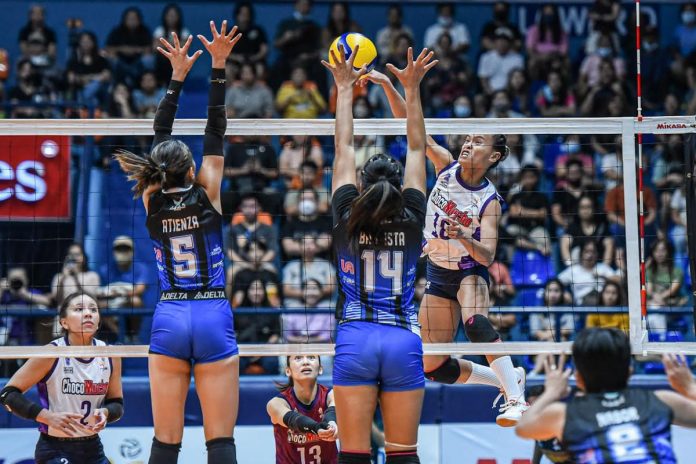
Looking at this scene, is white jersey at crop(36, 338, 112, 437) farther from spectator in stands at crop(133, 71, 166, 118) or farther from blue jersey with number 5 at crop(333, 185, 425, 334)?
spectator in stands at crop(133, 71, 166, 118)

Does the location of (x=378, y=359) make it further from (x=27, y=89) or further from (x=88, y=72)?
(x=88, y=72)

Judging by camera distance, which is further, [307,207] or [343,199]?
[307,207]

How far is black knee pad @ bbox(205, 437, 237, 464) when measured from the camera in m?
6.63

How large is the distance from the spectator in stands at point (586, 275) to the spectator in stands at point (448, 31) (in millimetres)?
5439

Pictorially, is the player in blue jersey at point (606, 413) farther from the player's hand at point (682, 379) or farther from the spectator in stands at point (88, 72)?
the spectator in stands at point (88, 72)

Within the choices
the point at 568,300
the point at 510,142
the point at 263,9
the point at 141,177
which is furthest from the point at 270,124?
the point at 263,9

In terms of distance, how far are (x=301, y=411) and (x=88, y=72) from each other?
30.8 ft

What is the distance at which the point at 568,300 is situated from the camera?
12.9 metres

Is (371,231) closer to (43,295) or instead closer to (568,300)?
(568,300)

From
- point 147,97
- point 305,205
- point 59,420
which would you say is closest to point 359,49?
point 59,420

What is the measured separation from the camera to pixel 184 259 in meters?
6.78

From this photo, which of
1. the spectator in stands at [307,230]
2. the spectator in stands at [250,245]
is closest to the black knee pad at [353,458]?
Answer: the spectator in stands at [250,245]

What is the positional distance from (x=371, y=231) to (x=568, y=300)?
702cm

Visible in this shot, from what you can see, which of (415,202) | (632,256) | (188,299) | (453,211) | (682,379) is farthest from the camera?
(453,211)
